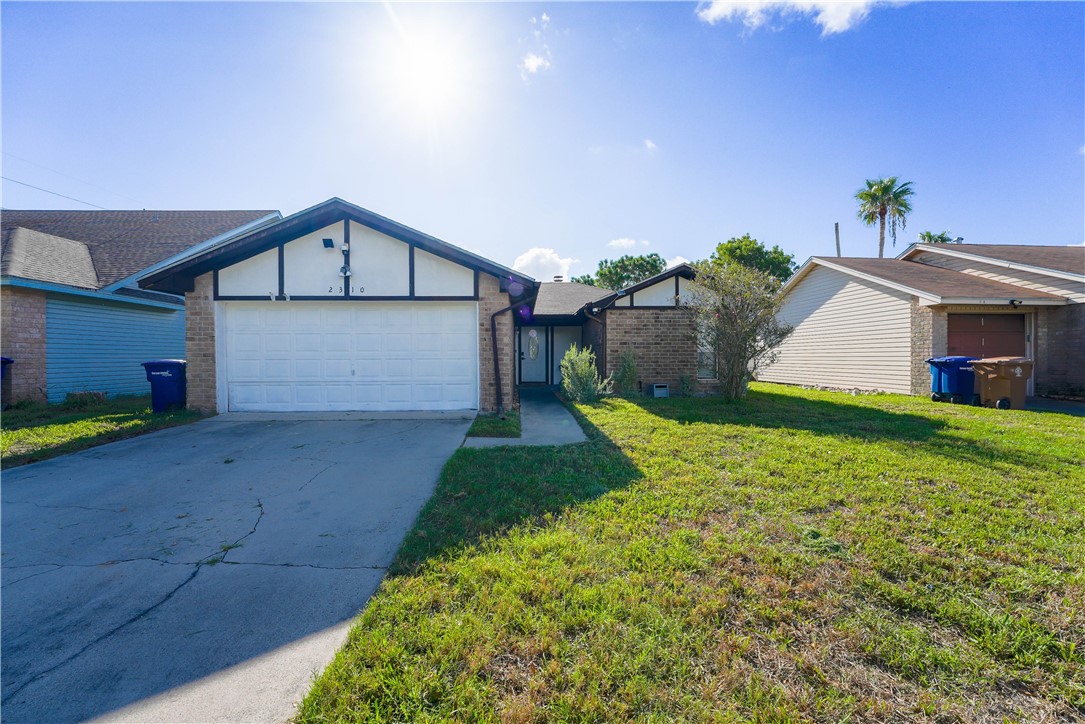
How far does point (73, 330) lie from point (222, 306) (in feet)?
18.2

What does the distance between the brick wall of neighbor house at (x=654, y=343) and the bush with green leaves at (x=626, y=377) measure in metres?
0.30

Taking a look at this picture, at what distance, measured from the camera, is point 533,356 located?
16094 mm

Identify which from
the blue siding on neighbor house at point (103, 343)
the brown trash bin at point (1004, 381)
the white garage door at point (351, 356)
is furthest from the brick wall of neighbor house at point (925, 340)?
the blue siding on neighbor house at point (103, 343)

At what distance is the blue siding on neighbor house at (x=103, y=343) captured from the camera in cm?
1035

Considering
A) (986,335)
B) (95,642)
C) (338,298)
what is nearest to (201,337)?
(338,298)

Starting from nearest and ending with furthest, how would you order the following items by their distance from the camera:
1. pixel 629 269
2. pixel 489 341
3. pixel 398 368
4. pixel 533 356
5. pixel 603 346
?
pixel 489 341 → pixel 398 368 → pixel 603 346 → pixel 533 356 → pixel 629 269

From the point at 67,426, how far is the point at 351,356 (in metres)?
4.79

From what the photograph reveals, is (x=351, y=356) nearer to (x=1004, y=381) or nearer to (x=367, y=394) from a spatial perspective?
(x=367, y=394)

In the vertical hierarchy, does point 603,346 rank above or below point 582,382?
above

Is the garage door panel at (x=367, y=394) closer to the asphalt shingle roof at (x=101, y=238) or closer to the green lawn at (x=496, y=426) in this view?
the green lawn at (x=496, y=426)

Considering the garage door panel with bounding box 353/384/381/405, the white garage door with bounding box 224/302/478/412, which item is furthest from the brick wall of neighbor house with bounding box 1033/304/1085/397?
the garage door panel with bounding box 353/384/381/405

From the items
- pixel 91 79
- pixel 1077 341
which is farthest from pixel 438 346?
pixel 1077 341

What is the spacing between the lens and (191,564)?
301 cm

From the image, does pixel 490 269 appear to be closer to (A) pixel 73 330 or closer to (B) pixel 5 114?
(B) pixel 5 114
